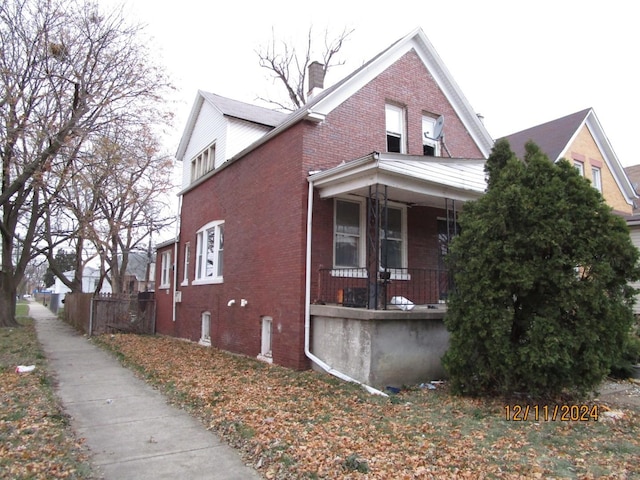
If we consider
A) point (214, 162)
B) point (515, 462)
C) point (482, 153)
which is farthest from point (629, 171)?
point (515, 462)

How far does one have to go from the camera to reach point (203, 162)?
1534 cm

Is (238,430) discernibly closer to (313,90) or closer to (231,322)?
(231,322)

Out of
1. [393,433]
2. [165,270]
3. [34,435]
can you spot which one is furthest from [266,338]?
[165,270]

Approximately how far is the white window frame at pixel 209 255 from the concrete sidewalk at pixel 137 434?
4.33m

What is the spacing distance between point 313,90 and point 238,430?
41.3 feet

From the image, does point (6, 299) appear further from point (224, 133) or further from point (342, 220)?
point (342, 220)

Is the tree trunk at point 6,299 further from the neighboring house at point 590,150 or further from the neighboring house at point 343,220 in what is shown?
the neighboring house at point 590,150

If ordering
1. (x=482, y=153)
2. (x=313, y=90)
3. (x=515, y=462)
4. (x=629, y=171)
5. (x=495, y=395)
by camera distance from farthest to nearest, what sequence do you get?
(x=629, y=171) < (x=313, y=90) < (x=482, y=153) < (x=495, y=395) < (x=515, y=462)

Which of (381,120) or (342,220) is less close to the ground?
(381,120)

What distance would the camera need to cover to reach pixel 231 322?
11.9 m

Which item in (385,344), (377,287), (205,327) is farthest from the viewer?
(205,327)

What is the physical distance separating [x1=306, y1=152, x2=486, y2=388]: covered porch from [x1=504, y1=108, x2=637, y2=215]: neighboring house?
10075 mm

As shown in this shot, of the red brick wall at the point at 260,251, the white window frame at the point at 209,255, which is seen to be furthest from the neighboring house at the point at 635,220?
the white window frame at the point at 209,255
